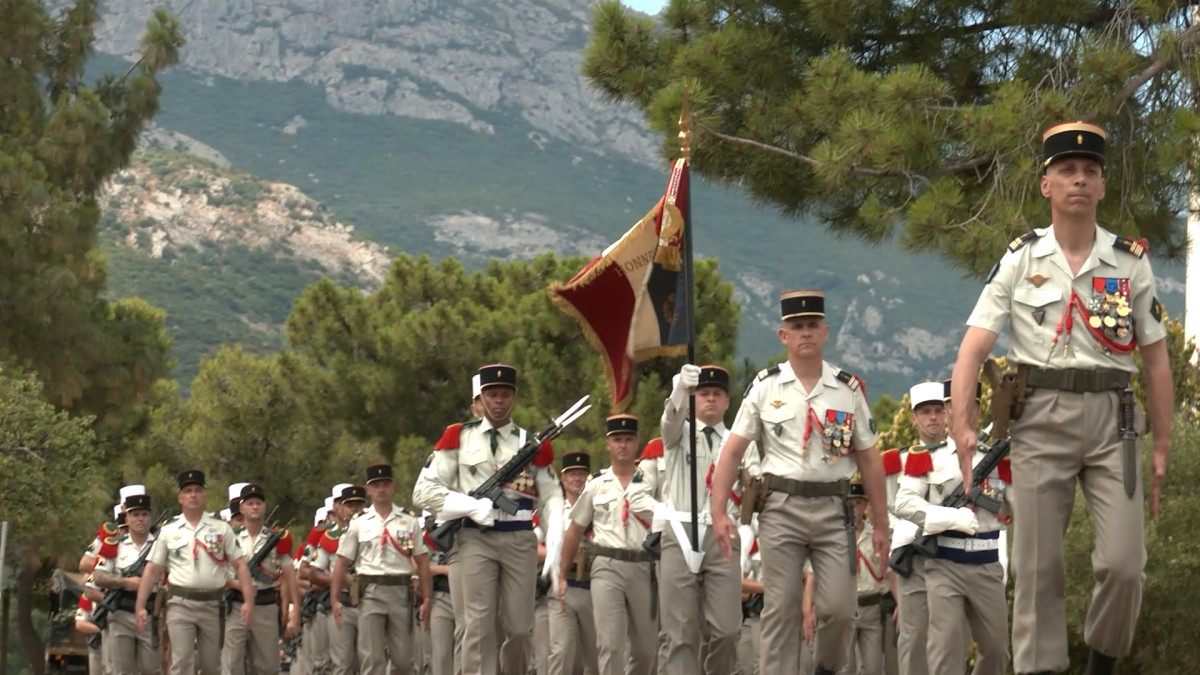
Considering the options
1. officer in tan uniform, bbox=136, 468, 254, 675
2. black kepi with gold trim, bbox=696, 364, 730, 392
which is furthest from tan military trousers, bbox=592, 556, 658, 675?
officer in tan uniform, bbox=136, 468, 254, 675

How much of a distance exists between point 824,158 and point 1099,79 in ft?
7.38

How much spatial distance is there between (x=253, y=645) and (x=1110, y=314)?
46.4 ft

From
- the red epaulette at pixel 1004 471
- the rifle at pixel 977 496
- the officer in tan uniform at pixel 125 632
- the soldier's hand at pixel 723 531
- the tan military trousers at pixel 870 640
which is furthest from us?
the officer in tan uniform at pixel 125 632

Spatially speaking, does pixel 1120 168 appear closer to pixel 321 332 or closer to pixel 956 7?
pixel 956 7

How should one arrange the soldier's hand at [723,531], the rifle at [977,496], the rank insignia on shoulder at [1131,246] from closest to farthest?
the rank insignia on shoulder at [1131,246] → the soldier's hand at [723,531] → the rifle at [977,496]

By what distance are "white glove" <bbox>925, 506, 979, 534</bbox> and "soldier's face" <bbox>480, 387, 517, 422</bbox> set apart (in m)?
3.29

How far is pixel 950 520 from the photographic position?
12.1m

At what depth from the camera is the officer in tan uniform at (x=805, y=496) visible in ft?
34.9

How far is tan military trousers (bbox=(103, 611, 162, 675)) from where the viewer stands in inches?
810

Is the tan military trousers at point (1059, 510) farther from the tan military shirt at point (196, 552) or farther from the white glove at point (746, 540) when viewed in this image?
the tan military shirt at point (196, 552)

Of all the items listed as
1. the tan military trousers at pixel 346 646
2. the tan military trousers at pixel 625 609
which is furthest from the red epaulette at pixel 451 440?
the tan military trousers at pixel 346 646

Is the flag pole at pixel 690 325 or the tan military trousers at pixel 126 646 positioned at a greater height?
the flag pole at pixel 690 325

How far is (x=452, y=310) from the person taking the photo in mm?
39469

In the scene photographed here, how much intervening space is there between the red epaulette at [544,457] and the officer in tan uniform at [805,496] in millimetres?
3495
